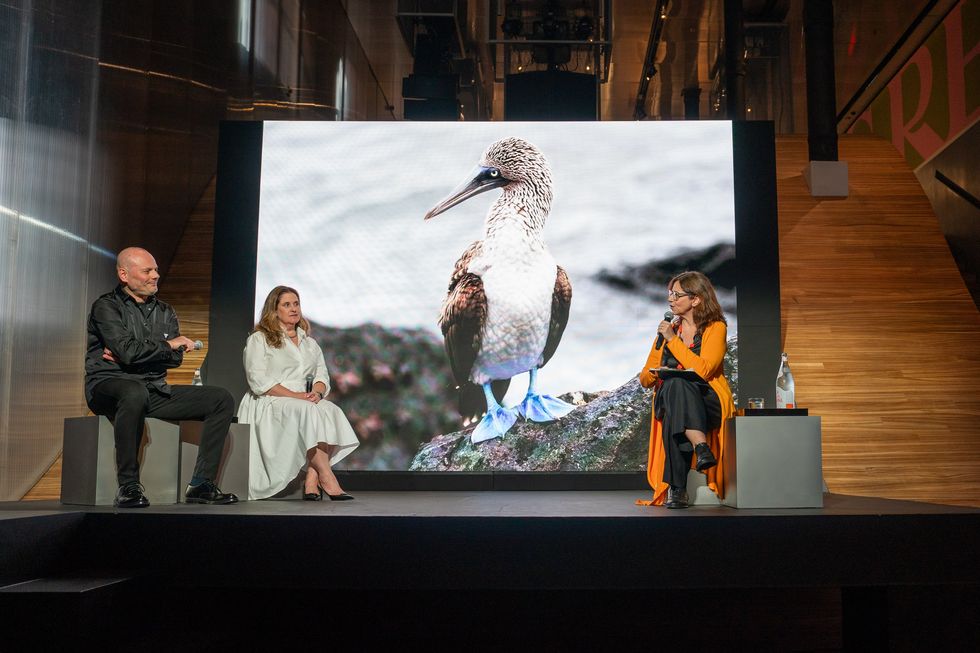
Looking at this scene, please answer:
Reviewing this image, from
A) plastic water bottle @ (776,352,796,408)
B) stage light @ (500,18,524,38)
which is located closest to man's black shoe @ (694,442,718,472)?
plastic water bottle @ (776,352,796,408)

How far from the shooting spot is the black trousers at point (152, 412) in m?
3.30

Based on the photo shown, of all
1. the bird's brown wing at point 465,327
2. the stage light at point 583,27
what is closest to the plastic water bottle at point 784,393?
the bird's brown wing at point 465,327

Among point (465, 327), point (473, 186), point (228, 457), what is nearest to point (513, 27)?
point (473, 186)

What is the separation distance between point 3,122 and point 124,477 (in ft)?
6.07

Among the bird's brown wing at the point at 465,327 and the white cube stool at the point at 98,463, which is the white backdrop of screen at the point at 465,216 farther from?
the white cube stool at the point at 98,463

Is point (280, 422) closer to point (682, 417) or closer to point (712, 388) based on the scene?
point (682, 417)

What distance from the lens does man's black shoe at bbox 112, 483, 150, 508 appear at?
3.21 m

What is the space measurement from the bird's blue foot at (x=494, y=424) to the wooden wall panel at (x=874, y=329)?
159 centimetres

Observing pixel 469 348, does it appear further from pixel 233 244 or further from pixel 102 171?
pixel 102 171

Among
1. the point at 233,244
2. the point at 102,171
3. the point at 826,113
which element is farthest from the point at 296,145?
the point at 826,113

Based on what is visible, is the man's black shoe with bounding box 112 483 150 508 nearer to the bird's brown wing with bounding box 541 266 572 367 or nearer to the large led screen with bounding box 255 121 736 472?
the large led screen with bounding box 255 121 736 472

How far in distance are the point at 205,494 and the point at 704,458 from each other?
191 centimetres

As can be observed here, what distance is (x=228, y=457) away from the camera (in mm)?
3867

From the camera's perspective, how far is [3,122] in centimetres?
403
